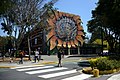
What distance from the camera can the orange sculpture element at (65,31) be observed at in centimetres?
8235

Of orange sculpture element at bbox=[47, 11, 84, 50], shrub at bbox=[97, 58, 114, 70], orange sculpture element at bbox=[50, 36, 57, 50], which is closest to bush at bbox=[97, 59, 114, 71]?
shrub at bbox=[97, 58, 114, 70]

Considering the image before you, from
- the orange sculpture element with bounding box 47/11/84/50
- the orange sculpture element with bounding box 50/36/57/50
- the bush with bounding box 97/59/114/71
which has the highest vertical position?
the orange sculpture element with bounding box 47/11/84/50

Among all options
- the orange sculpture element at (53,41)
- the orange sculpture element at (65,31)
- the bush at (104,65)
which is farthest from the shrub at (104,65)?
the orange sculpture element at (53,41)

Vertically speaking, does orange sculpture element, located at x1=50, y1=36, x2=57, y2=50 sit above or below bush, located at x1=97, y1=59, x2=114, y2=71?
above

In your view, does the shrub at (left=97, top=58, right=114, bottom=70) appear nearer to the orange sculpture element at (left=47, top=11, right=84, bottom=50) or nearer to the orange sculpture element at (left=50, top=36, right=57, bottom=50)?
the orange sculpture element at (left=47, top=11, right=84, bottom=50)

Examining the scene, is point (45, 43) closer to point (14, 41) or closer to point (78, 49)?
point (78, 49)

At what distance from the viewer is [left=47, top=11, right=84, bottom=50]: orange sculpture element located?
3242 inches

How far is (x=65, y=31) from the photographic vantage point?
86750mm

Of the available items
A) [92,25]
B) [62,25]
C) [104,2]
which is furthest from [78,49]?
[104,2]

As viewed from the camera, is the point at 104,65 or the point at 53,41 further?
the point at 53,41

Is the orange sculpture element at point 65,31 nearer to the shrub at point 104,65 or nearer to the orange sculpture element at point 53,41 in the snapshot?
the orange sculpture element at point 53,41

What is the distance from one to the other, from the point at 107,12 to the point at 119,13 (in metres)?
2.99

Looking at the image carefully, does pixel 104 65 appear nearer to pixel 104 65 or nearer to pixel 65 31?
pixel 104 65

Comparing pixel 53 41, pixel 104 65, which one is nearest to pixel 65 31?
pixel 53 41
